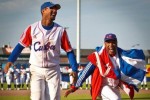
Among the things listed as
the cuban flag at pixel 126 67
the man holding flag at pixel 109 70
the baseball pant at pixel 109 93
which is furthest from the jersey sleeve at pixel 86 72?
the baseball pant at pixel 109 93

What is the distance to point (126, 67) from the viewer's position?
29.3ft

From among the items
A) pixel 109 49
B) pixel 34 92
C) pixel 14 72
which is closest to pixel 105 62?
pixel 109 49

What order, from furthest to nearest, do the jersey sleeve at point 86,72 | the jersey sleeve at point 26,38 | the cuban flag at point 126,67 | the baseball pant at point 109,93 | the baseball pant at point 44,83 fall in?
1. the jersey sleeve at point 86,72
2. the cuban flag at point 126,67
3. the baseball pant at point 109,93
4. the jersey sleeve at point 26,38
5. the baseball pant at point 44,83

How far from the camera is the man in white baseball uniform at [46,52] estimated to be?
819 centimetres

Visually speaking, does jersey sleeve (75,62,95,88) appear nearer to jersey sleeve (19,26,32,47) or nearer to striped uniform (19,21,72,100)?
striped uniform (19,21,72,100)

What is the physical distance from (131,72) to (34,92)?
2.10 m

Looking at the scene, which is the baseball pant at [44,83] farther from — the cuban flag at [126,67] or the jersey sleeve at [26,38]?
the cuban flag at [126,67]

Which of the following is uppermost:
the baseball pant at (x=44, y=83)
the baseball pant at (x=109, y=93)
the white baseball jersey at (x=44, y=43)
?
the white baseball jersey at (x=44, y=43)

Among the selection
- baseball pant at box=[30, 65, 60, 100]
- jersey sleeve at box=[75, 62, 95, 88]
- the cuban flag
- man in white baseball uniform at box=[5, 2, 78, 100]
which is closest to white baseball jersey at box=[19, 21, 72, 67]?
man in white baseball uniform at box=[5, 2, 78, 100]

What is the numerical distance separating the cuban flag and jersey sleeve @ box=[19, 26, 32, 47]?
140cm

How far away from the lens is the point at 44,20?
326 inches

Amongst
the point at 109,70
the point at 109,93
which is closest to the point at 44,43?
the point at 109,70

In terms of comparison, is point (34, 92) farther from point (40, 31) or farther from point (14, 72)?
point (14, 72)

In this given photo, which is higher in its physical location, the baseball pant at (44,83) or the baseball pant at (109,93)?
the baseball pant at (44,83)
